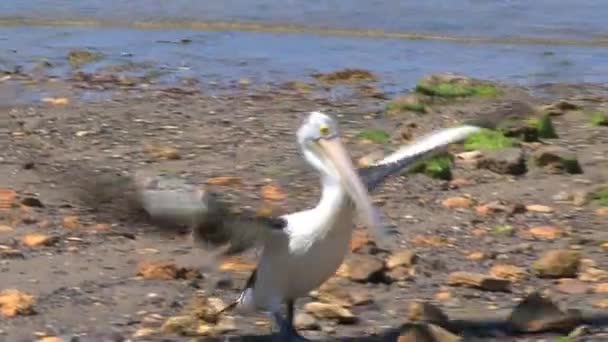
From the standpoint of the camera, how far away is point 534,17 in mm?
16406

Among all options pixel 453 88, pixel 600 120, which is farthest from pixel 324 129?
pixel 453 88

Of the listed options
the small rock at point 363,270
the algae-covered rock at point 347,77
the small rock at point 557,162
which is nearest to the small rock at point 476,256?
the small rock at point 363,270

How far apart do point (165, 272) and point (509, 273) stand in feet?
4.78

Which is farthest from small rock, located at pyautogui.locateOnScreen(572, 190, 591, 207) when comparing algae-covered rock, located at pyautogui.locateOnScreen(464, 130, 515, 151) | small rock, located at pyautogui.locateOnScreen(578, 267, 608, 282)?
small rock, located at pyautogui.locateOnScreen(578, 267, 608, 282)

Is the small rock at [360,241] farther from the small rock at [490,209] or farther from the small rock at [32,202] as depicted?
the small rock at [32,202]

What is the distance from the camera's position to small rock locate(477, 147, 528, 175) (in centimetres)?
866

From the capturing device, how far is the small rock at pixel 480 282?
6590 millimetres

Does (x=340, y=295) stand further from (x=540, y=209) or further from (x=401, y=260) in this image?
(x=540, y=209)

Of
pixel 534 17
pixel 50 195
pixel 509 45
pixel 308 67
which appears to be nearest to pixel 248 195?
pixel 50 195

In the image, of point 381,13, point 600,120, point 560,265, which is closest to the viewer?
point 560,265

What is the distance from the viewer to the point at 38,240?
708 cm

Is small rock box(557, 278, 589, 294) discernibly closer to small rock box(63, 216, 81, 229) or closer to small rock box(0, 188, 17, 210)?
small rock box(63, 216, 81, 229)

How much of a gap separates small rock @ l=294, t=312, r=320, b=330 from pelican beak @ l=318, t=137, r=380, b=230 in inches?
20.7

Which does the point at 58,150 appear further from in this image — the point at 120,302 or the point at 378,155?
the point at 120,302
